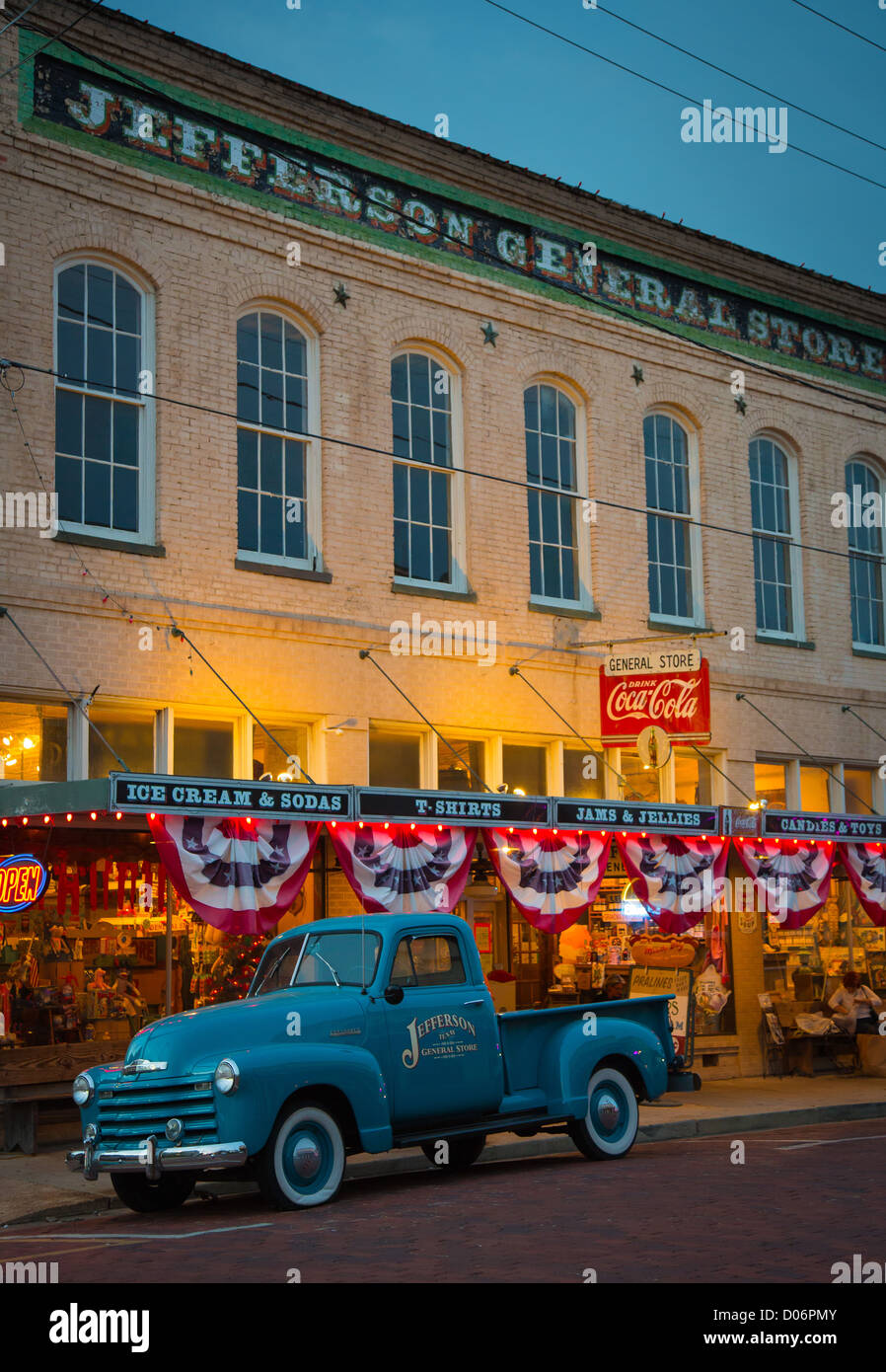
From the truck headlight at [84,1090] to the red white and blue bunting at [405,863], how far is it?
422 centimetres

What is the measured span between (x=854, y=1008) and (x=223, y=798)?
1148cm

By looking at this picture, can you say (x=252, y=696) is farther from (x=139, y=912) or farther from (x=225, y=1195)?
(x=225, y=1195)

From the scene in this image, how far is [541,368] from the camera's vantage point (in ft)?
69.0

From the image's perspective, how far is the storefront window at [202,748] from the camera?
55.3 ft

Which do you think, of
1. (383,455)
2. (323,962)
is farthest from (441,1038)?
(383,455)

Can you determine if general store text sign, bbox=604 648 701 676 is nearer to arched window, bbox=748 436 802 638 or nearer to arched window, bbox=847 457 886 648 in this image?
arched window, bbox=748 436 802 638

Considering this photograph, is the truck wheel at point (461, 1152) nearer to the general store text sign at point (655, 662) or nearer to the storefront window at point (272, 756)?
the storefront window at point (272, 756)

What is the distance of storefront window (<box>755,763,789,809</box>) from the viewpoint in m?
23.4

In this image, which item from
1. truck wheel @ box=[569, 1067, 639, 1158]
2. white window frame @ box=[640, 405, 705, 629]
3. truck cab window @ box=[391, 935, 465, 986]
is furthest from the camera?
white window frame @ box=[640, 405, 705, 629]

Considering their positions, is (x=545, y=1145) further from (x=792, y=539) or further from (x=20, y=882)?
(x=792, y=539)

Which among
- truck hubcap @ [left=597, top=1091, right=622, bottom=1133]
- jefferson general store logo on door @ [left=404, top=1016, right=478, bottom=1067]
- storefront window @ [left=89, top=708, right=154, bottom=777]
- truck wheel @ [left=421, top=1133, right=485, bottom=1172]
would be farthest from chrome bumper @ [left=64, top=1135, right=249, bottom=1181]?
storefront window @ [left=89, top=708, right=154, bottom=777]

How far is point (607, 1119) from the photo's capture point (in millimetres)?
13594

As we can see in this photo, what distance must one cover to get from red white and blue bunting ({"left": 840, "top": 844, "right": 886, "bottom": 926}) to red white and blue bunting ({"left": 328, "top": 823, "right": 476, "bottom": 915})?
6654mm
